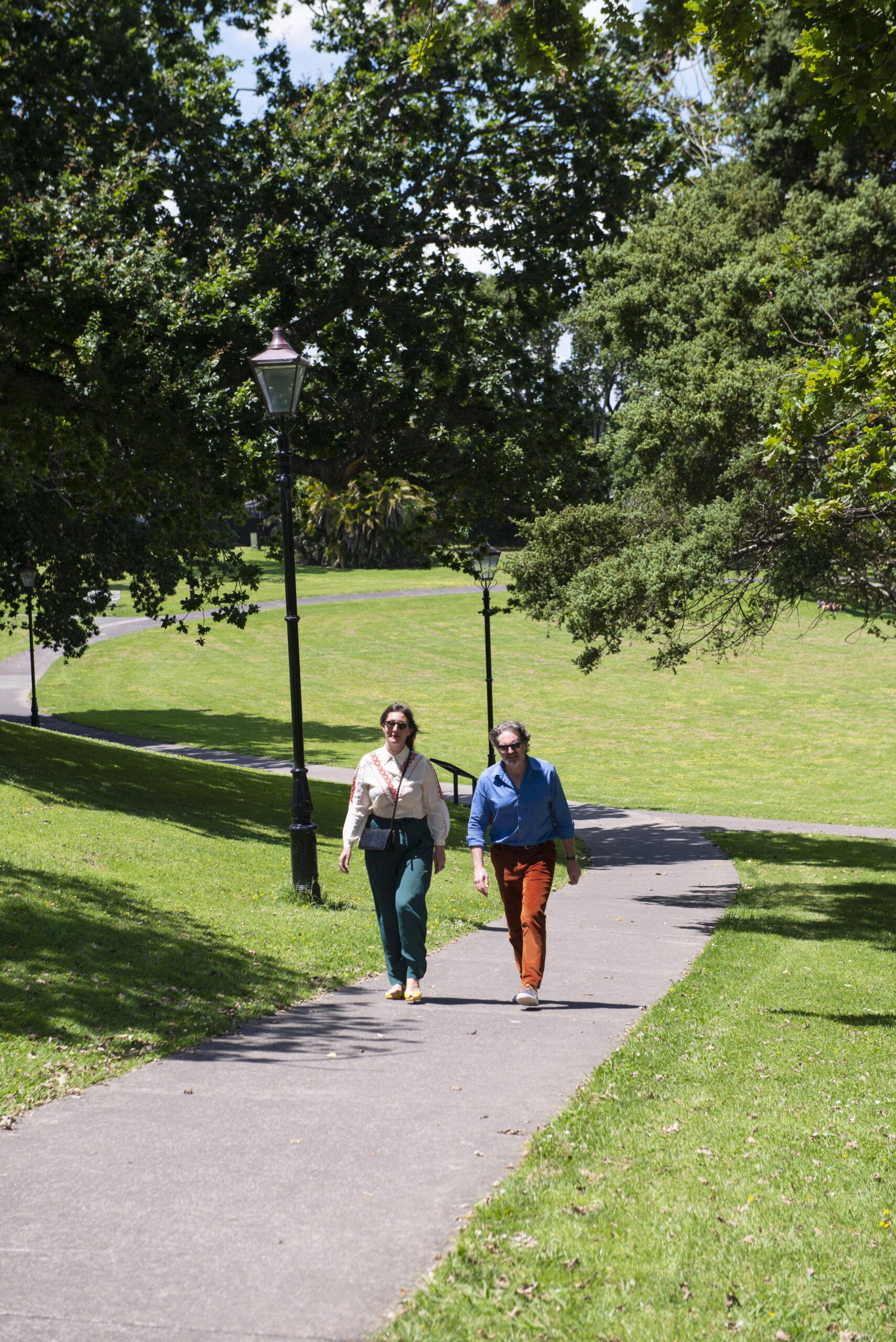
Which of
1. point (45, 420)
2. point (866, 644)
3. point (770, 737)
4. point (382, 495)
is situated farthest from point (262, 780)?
point (866, 644)

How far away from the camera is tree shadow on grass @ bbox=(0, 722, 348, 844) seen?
15977 mm

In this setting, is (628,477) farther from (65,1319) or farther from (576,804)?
(65,1319)

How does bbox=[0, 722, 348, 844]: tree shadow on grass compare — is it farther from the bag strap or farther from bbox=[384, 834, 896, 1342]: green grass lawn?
bbox=[384, 834, 896, 1342]: green grass lawn

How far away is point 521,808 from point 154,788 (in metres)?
12.1

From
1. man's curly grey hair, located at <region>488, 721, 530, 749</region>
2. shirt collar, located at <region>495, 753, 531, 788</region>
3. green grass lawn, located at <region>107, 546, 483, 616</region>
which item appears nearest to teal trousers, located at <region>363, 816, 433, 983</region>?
shirt collar, located at <region>495, 753, 531, 788</region>

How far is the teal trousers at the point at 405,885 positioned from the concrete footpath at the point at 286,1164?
15.0 inches

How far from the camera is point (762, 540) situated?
16.4m

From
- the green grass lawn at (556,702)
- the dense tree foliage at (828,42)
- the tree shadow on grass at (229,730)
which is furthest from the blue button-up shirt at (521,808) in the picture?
the tree shadow on grass at (229,730)

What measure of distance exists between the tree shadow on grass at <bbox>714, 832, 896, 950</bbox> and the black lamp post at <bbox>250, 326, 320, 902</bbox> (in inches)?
175

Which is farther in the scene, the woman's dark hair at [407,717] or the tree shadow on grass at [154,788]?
the tree shadow on grass at [154,788]

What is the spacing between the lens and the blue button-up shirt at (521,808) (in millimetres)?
7645

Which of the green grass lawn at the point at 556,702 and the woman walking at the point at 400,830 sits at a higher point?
the woman walking at the point at 400,830

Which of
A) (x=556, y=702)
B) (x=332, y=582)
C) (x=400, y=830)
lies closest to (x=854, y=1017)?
(x=400, y=830)

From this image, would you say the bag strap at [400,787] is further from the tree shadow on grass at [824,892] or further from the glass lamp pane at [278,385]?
the tree shadow on grass at [824,892]
